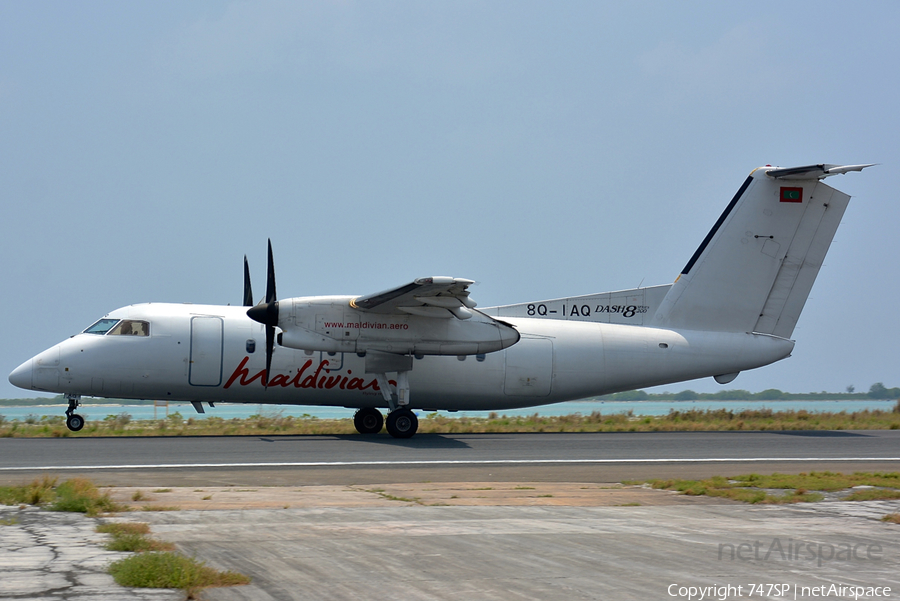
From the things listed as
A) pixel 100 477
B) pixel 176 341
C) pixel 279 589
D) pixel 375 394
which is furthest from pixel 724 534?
pixel 176 341

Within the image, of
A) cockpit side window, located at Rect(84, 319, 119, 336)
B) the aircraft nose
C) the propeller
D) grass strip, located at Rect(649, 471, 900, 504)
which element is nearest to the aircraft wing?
the propeller

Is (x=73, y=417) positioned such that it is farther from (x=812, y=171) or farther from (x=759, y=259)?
(x=812, y=171)

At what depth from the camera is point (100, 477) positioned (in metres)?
13.0

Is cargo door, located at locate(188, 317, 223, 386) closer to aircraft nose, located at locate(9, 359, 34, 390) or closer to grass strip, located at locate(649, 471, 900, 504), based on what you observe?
aircraft nose, located at locate(9, 359, 34, 390)

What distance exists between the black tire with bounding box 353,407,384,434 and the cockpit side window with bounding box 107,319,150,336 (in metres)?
5.82

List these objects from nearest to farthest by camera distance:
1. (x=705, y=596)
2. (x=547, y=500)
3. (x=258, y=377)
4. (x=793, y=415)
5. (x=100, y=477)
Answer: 1. (x=705, y=596)
2. (x=547, y=500)
3. (x=100, y=477)
4. (x=258, y=377)
5. (x=793, y=415)

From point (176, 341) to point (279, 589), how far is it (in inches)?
591

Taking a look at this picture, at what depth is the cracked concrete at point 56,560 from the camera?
581 centimetres

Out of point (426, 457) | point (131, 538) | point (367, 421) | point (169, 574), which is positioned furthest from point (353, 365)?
point (169, 574)

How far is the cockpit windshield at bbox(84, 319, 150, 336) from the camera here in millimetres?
20156

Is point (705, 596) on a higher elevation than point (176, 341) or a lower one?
lower

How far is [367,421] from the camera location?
2197 cm

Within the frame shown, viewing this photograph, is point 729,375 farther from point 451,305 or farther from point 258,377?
point 258,377

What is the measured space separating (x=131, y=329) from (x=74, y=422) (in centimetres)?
284
